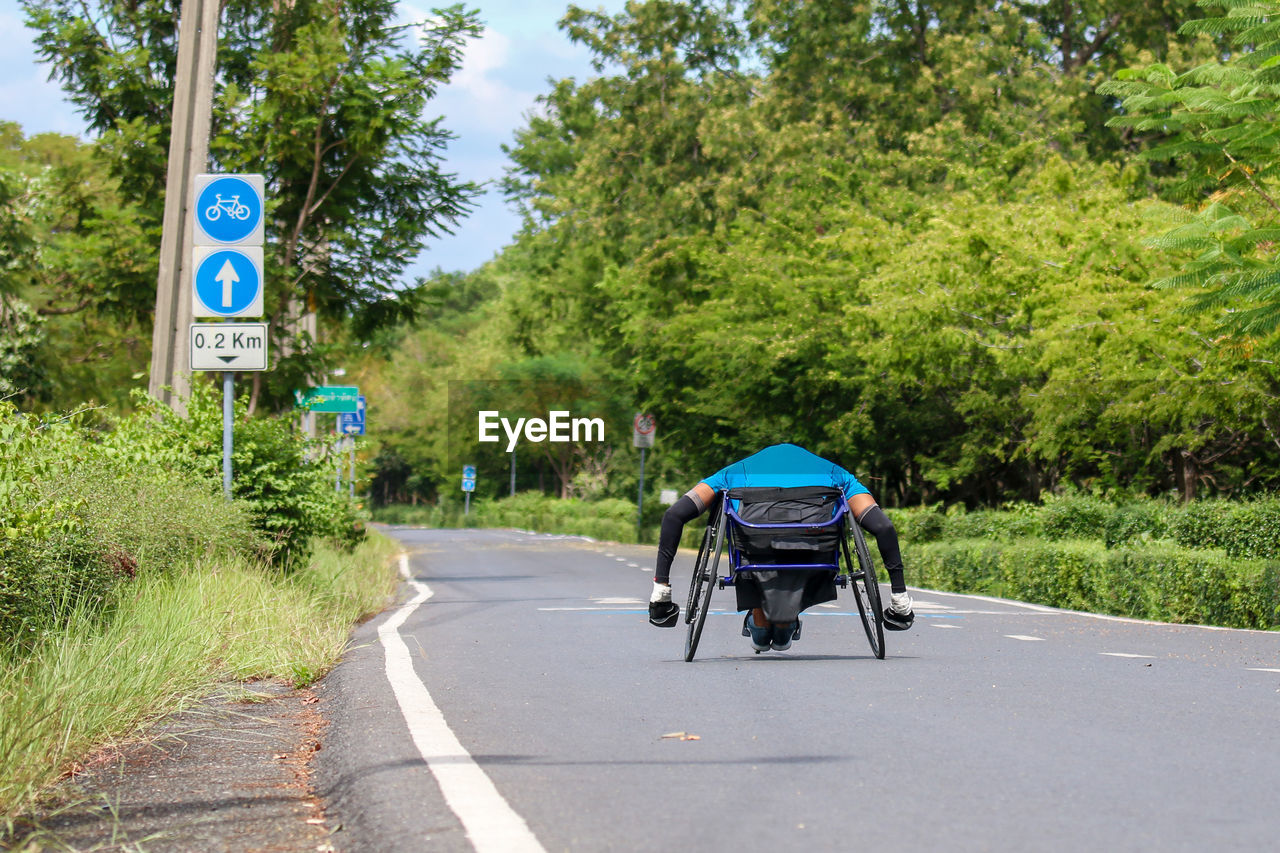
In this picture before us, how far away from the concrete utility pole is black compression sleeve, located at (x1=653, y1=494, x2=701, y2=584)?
8.26m

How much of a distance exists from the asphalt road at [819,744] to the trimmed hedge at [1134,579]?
307 centimetres

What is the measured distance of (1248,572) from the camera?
567 inches

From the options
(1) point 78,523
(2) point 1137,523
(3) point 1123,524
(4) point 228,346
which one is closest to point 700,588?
(1) point 78,523

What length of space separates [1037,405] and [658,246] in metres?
15.5

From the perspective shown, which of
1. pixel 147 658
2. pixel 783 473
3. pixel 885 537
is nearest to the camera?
pixel 147 658

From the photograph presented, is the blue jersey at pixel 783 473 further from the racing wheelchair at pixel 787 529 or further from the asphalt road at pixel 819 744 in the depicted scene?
the asphalt road at pixel 819 744

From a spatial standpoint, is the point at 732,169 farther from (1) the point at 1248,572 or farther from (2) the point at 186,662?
(2) the point at 186,662

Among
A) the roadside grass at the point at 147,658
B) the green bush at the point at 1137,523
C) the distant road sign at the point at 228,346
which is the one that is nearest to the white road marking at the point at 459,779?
the roadside grass at the point at 147,658

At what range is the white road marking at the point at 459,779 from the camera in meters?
4.43

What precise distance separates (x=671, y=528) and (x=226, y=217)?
629 cm

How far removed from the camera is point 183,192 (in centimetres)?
1633

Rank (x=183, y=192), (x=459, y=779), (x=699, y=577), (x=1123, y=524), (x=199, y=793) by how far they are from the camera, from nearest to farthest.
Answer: (x=459, y=779)
(x=199, y=793)
(x=699, y=577)
(x=183, y=192)
(x=1123, y=524)

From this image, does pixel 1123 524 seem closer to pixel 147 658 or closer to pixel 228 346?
pixel 228 346

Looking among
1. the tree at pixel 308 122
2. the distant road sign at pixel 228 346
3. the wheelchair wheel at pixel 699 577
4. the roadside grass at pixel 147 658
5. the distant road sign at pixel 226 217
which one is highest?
the tree at pixel 308 122
